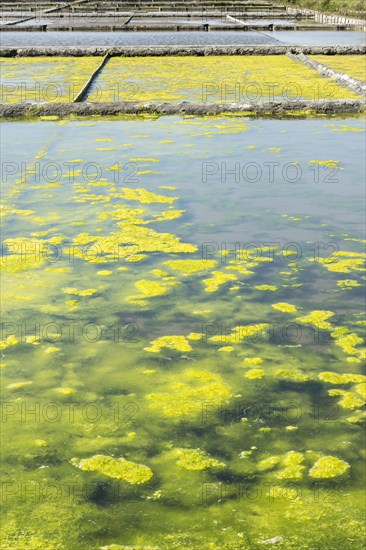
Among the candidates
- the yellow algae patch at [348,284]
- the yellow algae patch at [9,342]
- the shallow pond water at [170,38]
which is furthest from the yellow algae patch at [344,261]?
the shallow pond water at [170,38]

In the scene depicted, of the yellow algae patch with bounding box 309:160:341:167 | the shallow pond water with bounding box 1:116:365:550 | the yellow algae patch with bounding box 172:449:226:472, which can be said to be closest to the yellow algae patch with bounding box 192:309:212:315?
the shallow pond water with bounding box 1:116:365:550

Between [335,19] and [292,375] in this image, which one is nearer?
[292,375]

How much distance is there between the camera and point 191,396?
2807mm

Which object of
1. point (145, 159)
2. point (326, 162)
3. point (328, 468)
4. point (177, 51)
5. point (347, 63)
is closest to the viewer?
point (328, 468)

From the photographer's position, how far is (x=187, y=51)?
1481cm

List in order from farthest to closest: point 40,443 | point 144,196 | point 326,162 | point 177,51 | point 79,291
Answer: point 177,51
point 326,162
point 144,196
point 79,291
point 40,443

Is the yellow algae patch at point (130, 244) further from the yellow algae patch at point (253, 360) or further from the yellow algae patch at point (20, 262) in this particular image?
the yellow algae patch at point (253, 360)

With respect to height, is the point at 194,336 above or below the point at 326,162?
below

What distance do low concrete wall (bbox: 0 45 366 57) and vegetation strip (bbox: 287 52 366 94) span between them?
938mm

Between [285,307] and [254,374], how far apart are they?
67 cm

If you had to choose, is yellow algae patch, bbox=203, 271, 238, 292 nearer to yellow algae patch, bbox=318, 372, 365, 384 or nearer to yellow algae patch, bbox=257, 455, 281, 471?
yellow algae patch, bbox=318, 372, 365, 384

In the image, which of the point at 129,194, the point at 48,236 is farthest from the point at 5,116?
the point at 48,236

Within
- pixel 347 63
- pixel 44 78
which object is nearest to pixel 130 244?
pixel 44 78

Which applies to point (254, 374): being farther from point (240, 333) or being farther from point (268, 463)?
point (268, 463)
